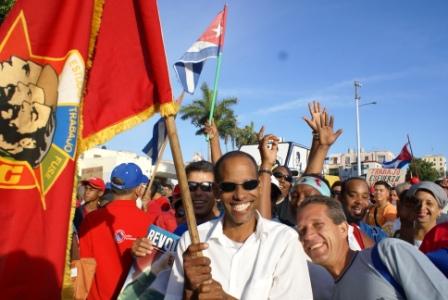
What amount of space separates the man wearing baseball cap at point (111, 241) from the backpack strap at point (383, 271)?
2.15 metres

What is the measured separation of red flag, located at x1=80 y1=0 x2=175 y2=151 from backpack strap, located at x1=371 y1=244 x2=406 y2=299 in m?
1.55

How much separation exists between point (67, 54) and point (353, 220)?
3.25 metres

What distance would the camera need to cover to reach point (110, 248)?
377 cm

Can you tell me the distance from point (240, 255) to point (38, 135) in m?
1.39

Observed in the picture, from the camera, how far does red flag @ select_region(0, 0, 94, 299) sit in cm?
256

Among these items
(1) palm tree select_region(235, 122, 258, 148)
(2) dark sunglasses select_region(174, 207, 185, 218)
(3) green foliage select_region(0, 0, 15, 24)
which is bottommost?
(2) dark sunglasses select_region(174, 207, 185, 218)

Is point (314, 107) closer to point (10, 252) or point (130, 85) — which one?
point (130, 85)

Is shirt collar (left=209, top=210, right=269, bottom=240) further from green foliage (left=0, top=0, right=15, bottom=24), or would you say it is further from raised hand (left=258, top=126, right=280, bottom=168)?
green foliage (left=0, top=0, right=15, bottom=24)

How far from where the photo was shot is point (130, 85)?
2.93 metres

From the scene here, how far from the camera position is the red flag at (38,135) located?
2.56m

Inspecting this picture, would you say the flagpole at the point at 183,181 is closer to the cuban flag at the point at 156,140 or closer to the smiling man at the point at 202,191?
the smiling man at the point at 202,191

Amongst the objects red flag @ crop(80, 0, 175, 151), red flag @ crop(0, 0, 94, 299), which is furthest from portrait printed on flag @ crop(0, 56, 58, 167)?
red flag @ crop(80, 0, 175, 151)

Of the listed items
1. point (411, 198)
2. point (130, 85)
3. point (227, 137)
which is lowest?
point (411, 198)

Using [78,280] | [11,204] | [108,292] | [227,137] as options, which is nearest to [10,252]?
[11,204]
